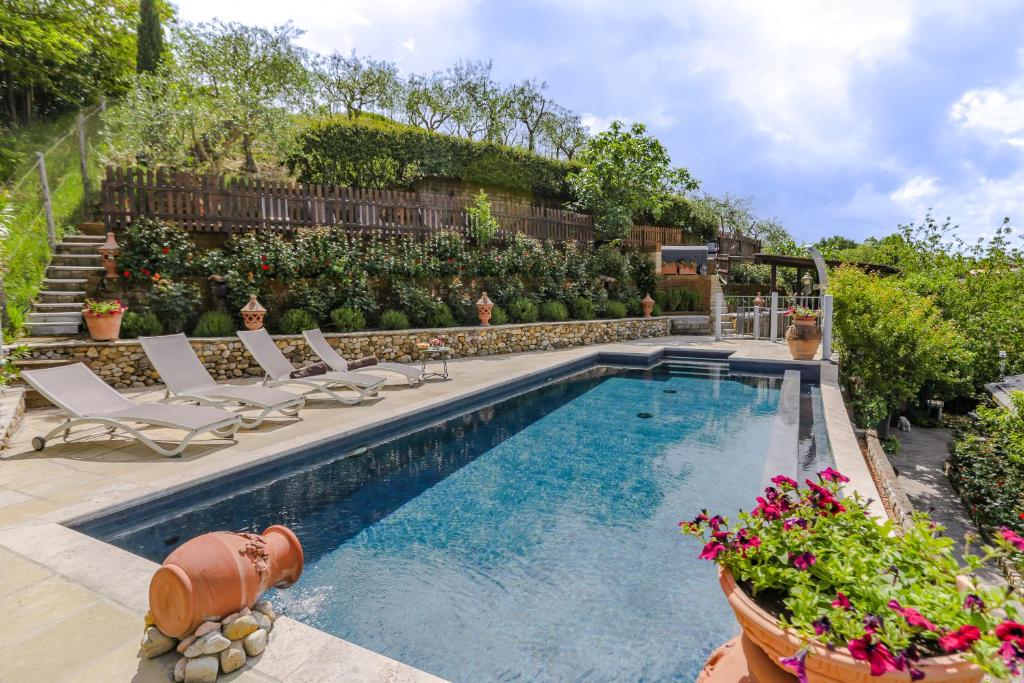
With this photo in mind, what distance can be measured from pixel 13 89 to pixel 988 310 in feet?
95.8

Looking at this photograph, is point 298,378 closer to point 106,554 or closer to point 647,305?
point 106,554

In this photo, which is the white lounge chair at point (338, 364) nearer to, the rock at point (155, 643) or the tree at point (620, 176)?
the rock at point (155, 643)

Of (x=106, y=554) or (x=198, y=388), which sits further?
(x=198, y=388)

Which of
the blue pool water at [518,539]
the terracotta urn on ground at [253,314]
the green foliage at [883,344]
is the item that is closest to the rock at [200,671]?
the blue pool water at [518,539]

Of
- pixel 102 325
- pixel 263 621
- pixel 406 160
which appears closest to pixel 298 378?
pixel 102 325

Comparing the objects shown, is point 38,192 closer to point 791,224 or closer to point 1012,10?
point 1012,10

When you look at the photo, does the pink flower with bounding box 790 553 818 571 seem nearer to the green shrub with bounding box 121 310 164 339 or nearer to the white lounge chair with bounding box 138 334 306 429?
the white lounge chair with bounding box 138 334 306 429

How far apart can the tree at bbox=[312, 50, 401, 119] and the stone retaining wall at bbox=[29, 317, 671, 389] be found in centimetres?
1379

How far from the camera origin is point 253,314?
29.1 feet

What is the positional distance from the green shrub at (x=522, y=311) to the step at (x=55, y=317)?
842 cm

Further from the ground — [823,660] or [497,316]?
[497,316]

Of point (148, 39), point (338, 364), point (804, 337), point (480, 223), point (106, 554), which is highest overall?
point (148, 39)

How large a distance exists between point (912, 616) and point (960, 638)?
90mm

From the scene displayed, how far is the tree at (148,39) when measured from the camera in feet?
59.7
